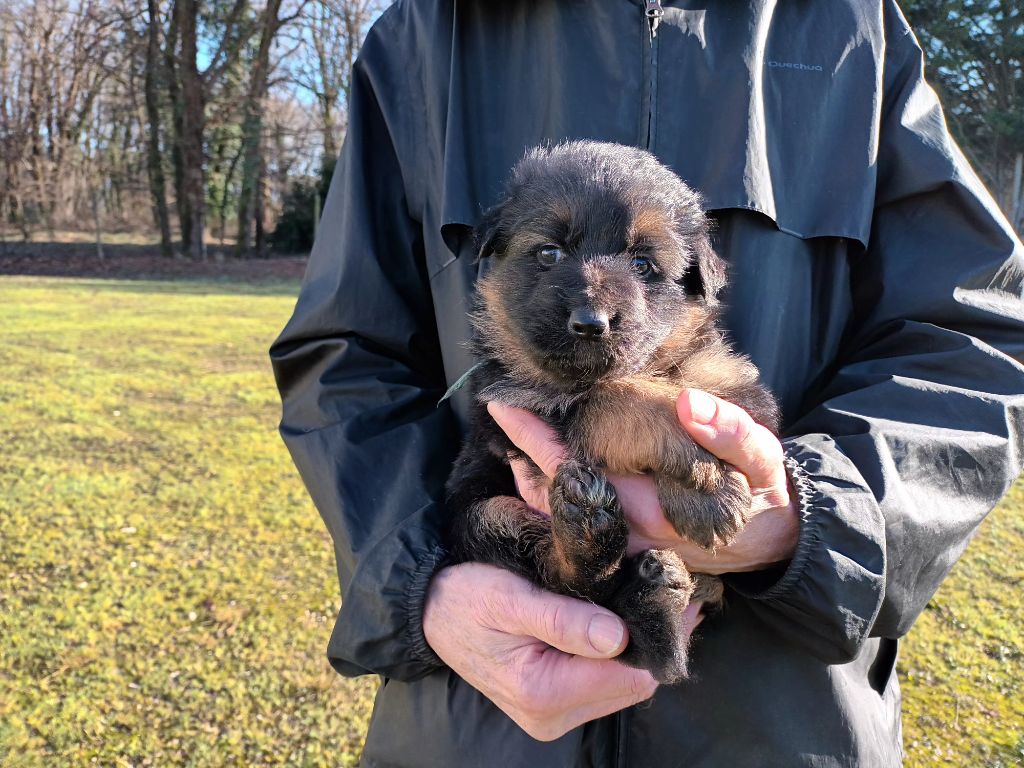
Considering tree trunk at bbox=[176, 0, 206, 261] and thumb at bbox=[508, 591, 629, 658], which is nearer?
thumb at bbox=[508, 591, 629, 658]

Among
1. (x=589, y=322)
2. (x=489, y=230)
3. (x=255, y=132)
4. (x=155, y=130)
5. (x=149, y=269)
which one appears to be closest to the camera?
(x=589, y=322)

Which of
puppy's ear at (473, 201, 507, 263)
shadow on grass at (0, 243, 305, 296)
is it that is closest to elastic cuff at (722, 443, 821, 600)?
puppy's ear at (473, 201, 507, 263)

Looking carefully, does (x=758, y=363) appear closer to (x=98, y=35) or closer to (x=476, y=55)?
(x=476, y=55)

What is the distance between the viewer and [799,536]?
1.65 meters

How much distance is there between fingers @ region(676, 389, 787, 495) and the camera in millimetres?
1621

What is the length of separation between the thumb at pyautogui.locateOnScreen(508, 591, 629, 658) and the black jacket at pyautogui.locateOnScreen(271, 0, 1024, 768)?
0.87ft

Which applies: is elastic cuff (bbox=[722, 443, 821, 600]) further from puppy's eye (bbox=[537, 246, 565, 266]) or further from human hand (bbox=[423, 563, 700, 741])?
puppy's eye (bbox=[537, 246, 565, 266])

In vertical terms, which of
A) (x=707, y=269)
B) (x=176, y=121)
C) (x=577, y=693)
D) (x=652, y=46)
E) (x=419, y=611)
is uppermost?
(x=176, y=121)

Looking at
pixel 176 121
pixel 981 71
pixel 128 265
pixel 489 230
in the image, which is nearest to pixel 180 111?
pixel 176 121

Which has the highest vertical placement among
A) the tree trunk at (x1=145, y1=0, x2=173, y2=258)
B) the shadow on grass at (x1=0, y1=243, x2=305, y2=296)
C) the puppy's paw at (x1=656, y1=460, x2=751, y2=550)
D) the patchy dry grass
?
the tree trunk at (x1=145, y1=0, x2=173, y2=258)

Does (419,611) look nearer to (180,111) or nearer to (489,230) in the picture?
(489,230)

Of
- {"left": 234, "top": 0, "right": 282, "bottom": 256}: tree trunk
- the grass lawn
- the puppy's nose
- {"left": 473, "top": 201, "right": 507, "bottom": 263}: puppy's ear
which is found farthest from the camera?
{"left": 234, "top": 0, "right": 282, "bottom": 256}: tree trunk

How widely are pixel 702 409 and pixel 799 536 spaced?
33 centimetres

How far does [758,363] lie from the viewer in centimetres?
203
